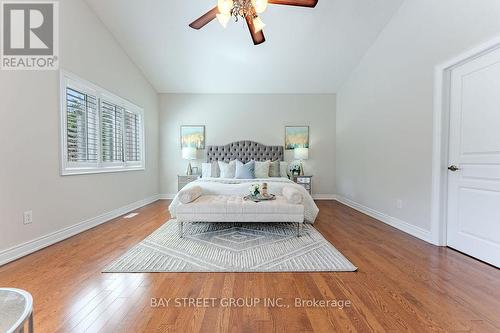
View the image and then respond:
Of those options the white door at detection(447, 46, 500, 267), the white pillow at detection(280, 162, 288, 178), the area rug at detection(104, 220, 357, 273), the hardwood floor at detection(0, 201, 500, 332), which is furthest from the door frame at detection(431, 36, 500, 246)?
the white pillow at detection(280, 162, 288, 178)

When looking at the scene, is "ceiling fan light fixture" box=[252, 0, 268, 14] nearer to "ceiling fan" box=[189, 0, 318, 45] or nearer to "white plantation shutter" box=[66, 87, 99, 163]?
"ceiling fan" box=[189, 0, 318, 45]

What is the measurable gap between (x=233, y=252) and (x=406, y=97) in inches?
123

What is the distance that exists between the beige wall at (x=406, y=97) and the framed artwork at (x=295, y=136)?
1314mm

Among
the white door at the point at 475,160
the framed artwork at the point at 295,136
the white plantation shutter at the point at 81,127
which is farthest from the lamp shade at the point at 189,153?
the white door at the point at 475,160

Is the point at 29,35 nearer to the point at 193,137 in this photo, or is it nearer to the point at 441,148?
the point at 193,137

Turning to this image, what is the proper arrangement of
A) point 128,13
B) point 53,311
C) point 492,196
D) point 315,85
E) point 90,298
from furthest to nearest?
point 315,85, point 128,13, point 492,196, point 90,298, point 53,311

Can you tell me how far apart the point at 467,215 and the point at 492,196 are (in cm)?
35

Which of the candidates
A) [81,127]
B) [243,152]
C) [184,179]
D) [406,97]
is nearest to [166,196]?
[184,179]

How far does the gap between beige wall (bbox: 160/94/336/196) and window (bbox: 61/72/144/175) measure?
0.92 m

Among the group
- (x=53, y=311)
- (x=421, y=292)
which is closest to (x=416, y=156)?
(x=421, y=292)

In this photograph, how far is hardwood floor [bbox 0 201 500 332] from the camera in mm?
1451

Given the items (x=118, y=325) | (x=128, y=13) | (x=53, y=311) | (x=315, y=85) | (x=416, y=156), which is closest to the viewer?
(x=118, y=325)

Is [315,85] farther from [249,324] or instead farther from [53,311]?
[53,311]

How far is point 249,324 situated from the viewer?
1.44m
